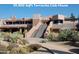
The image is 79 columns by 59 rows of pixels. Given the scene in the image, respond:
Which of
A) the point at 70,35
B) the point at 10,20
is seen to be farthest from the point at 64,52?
the point at 10,20

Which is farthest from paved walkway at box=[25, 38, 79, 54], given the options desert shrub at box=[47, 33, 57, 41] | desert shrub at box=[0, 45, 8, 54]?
desert shrub at box=[0, 45, 8, 54]

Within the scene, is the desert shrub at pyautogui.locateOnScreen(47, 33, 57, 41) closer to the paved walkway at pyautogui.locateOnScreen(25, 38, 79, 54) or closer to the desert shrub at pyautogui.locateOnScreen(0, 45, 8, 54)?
the paved walkway at pyautogui.locateOnScreen(25, 38, 79, 54)

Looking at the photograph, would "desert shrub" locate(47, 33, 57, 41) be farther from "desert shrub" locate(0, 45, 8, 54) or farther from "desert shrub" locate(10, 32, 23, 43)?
"desert shrub" locate(0, 45, 8, 54)

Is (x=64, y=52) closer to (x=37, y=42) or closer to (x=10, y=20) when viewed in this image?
(x=37, y=42)

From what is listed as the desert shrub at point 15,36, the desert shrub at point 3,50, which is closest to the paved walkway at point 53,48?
the desert shrub at point 15,36

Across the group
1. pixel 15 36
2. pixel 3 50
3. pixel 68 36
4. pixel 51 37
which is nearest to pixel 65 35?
pixel 68 36

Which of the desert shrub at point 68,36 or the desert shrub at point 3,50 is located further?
the desert shrub at point 68,36

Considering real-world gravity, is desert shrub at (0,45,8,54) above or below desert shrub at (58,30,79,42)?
below

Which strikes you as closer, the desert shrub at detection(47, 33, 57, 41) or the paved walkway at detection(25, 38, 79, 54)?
the paved walkway at detection(25, 38, 79, 54)

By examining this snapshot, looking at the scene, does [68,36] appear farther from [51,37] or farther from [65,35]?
[51,37]

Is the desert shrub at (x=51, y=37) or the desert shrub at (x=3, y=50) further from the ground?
the desert shrub at (x=51, y=37)

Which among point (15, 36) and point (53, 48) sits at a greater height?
point (15, 36)

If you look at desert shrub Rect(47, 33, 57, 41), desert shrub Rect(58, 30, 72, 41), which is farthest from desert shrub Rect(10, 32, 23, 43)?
desert shrub Rect(58, 30, 72, 41)

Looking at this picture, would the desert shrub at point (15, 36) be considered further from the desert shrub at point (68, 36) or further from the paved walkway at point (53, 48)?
the desert shrub at point (68, 36)
